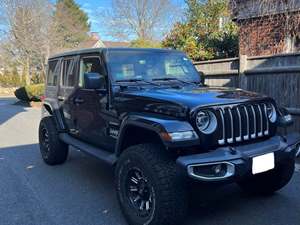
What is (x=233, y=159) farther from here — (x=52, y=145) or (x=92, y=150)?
(x=52, y=145)

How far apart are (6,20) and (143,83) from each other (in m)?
30.8

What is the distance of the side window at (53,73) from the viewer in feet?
21.3

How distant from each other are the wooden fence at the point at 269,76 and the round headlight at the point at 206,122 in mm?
4225

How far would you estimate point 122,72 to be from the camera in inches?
187

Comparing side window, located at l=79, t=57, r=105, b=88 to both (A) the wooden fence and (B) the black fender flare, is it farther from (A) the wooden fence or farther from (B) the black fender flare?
(A) the wooden fence

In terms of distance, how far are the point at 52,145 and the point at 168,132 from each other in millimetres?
3396

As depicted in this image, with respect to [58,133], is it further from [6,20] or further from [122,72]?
[6,20]

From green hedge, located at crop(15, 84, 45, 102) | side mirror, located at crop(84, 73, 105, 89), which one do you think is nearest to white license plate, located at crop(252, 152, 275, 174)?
side mirror, located at crop(84, 73, 105, 89)

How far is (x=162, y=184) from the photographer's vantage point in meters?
3.39

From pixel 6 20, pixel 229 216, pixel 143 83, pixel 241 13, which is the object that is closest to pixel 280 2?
pixel 241 13

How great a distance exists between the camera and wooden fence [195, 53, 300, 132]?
7402 mm

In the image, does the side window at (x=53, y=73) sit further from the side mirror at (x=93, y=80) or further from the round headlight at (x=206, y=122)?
the round headlight at (x=206, y=122)

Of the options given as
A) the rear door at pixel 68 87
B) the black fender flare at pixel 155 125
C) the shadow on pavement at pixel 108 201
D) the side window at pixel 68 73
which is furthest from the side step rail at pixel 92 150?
the side window at pixel 68 73

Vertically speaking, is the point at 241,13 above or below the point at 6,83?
above
